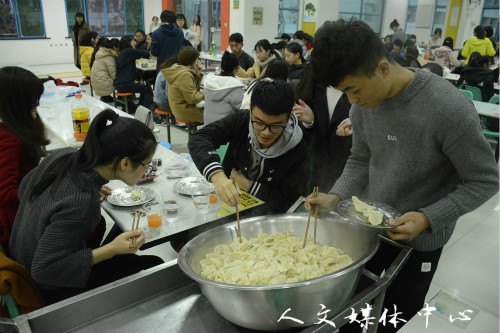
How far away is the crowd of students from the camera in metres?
1.19

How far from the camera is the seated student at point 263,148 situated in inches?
68.7

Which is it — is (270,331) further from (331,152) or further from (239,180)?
(331,152)

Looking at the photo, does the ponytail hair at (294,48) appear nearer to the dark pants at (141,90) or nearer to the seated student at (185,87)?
the seated student at (185,87)

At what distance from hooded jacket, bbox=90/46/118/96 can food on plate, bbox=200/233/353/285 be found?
19.1 ft

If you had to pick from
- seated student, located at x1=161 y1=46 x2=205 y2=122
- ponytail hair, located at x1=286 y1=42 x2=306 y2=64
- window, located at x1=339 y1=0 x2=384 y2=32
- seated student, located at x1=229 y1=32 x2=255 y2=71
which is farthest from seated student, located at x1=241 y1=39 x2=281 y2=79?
window, located at x1=339 y1=0 x2=384 y2=32

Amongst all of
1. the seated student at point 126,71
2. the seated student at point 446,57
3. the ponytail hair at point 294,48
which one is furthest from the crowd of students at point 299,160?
the seated student at point 446,57

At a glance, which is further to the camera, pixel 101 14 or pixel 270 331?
pixel 101 14

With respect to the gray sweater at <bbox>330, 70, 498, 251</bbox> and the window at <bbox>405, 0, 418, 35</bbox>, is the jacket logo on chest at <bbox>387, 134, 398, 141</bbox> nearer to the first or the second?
the gray sweater at <bbox>330, 70, 498, 251</bbox>

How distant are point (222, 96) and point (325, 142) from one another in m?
1.93

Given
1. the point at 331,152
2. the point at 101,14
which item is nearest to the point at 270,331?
the point at 331,152

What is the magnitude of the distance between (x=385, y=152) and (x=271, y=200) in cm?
87

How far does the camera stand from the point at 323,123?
237 cm

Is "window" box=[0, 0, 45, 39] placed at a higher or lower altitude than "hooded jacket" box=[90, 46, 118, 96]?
higher

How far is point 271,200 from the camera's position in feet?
6.98
